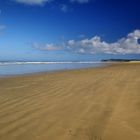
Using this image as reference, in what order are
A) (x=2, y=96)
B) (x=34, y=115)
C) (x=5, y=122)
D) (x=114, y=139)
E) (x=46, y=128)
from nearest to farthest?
(x=114, y=139), (x=46, y=128), (x=5, y=122), (x=34, y=115), (x=2, y=96)

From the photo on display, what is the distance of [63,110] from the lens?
559cm

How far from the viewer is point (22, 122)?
15.1 feet

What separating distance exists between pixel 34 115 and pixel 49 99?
1.84 meters

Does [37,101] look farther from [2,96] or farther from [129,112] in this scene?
[129,112]

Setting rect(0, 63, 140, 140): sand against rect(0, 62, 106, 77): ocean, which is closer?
rect(0, 63, 140, 140): sand

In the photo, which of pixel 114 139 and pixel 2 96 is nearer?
pixel 114 139

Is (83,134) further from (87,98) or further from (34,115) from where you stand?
(87,98)

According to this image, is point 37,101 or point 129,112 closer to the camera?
point 129,112

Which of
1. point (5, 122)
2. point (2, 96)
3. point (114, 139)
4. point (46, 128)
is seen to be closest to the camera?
point (114, 139)

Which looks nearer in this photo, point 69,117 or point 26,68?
point 69,117

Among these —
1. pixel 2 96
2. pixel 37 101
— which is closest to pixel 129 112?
pixel 37 101

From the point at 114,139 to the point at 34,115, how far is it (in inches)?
76.0

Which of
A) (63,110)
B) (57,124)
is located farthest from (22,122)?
(63,110)

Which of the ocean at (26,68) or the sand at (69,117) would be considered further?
the ocean at (26,68)
